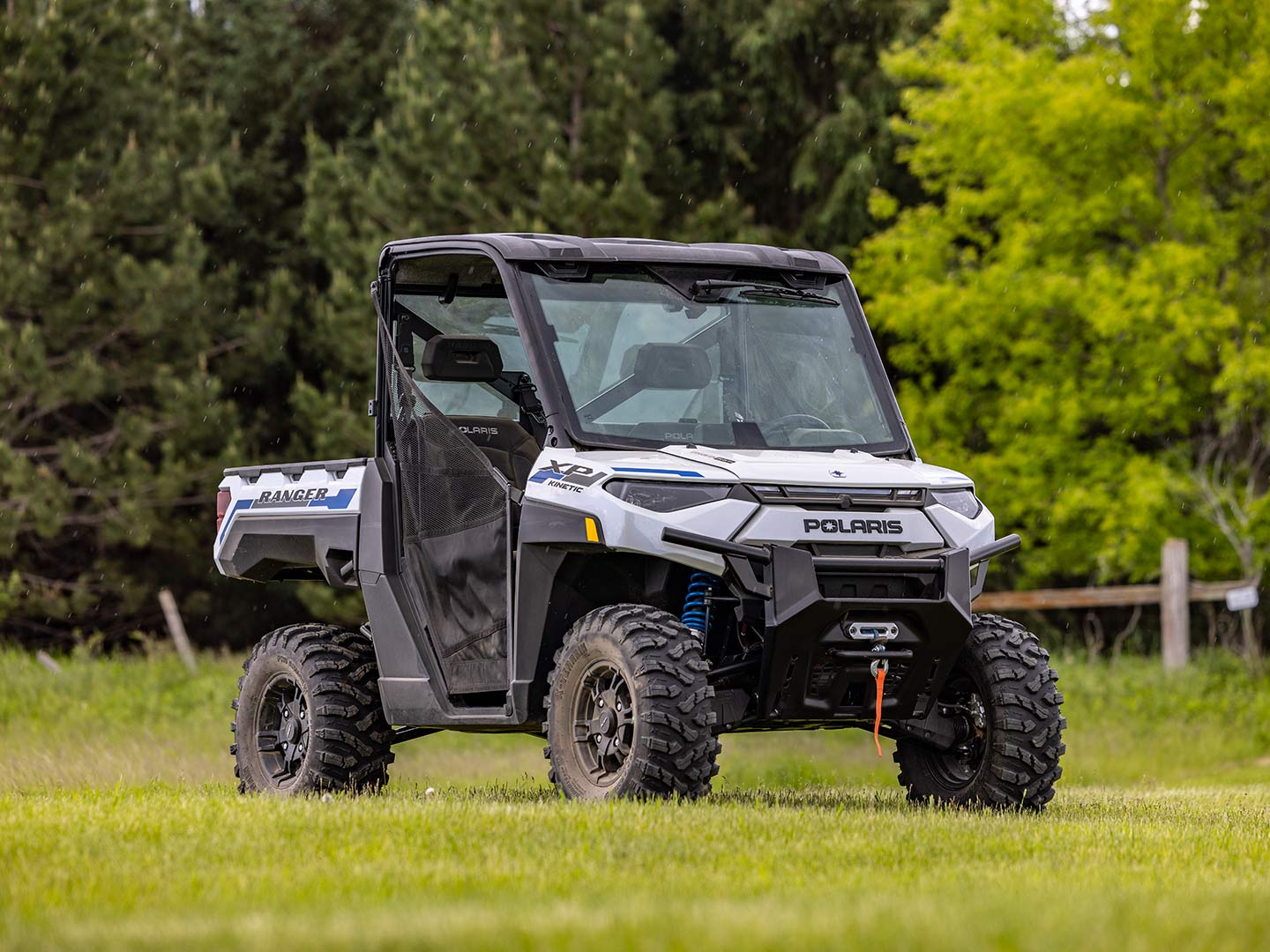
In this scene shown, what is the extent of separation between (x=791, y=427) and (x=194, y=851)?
3.81m

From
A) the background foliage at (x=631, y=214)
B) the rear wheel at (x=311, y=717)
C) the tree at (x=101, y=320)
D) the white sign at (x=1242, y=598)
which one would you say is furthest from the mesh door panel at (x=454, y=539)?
the tree at (x=101, y=320)

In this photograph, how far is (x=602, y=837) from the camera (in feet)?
21.7

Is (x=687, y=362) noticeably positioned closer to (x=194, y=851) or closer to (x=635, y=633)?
(x=635, y=633)

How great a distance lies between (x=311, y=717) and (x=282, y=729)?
52 cm

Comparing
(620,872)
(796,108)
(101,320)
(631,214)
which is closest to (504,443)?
(620,872)

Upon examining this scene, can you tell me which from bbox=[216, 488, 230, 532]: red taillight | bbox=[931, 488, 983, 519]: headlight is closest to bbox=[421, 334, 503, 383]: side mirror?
bbox=[931, 488, 983, 519]: headlight

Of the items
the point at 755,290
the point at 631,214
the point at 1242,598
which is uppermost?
the point at 631,214

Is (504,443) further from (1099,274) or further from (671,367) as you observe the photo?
(1099,274)

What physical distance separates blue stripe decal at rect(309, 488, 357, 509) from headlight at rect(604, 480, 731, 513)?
2.40m

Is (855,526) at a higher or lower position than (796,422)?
lower

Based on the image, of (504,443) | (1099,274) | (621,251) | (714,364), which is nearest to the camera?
(714,364)

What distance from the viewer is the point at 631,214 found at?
97.6 ft

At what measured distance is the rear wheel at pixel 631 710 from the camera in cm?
795

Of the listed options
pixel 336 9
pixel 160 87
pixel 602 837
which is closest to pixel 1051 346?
pixel 160 87
